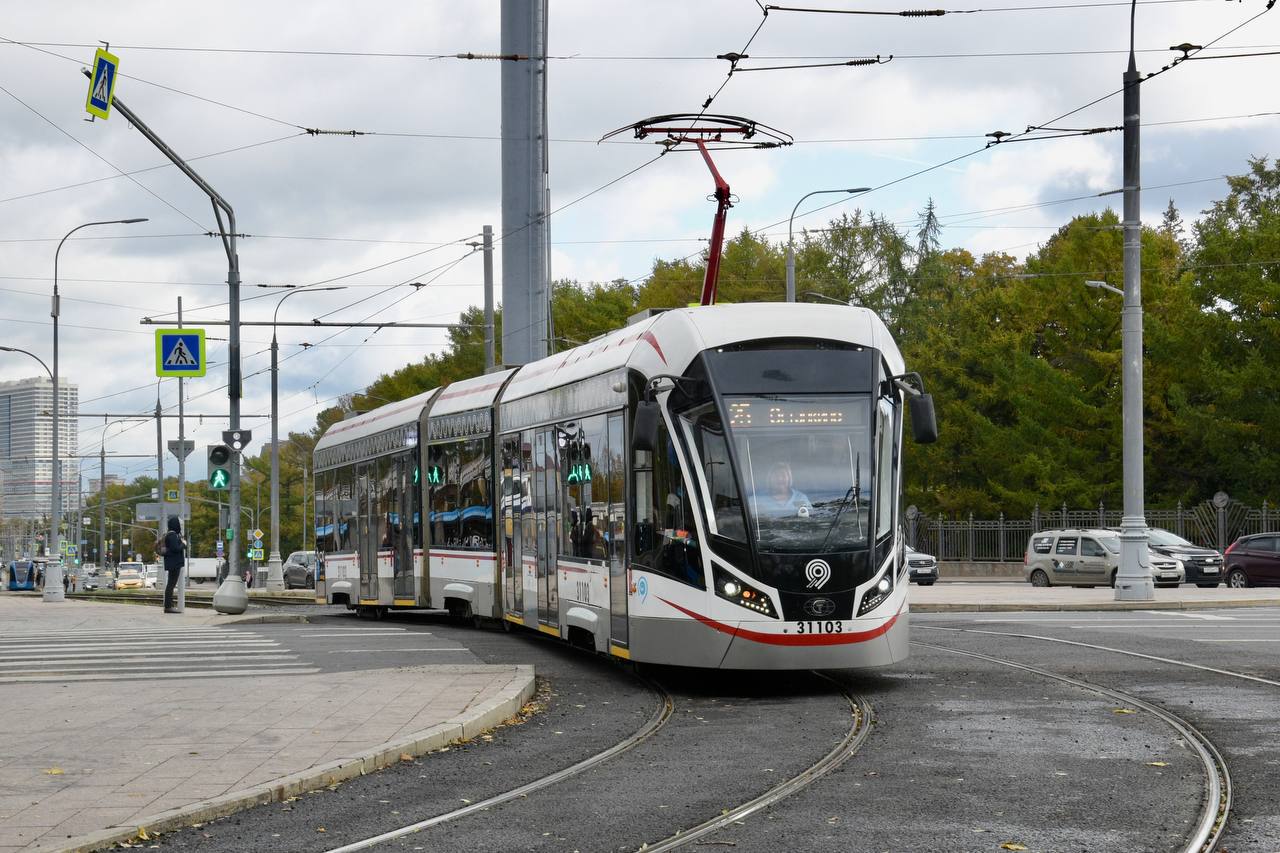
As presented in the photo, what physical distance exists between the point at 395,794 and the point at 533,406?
10209 millimetres

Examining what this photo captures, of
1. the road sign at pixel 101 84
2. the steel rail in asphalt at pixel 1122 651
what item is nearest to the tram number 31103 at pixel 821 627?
the steel rail in asphalt at pixel 1122 651

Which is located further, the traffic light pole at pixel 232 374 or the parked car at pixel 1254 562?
the parked car at pixel 1254 562

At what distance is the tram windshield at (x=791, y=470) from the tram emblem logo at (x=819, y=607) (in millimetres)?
400

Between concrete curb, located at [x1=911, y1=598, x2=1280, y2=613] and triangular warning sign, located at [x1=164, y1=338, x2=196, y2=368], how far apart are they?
42.9ft

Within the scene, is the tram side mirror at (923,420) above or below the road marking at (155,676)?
above

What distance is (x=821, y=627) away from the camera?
13.4 meters

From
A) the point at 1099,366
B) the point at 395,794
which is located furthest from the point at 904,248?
the point at 395,794

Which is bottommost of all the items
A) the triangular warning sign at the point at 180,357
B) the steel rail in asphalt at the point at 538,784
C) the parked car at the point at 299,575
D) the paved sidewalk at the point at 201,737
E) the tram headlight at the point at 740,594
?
the parked car at the point at 299,575

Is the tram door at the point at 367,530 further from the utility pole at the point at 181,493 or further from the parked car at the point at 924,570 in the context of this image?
the parked car at the point at 924,570

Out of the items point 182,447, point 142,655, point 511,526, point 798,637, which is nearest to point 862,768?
point 798,637

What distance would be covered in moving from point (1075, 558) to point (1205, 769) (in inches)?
1279

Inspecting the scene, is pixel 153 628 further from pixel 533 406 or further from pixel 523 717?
pixel 523 717

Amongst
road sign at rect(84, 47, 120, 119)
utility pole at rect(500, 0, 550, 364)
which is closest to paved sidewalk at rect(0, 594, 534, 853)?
road sign at rect(84, 47, 120, 119)

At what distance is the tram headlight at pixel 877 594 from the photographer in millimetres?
13562
